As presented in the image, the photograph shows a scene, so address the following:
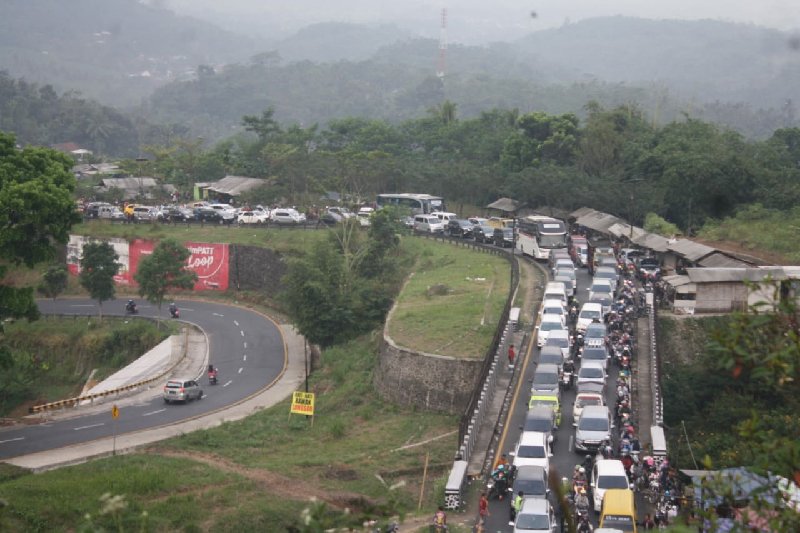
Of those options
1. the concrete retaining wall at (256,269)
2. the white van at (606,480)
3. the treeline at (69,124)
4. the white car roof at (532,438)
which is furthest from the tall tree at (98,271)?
the treeline at (69,124)

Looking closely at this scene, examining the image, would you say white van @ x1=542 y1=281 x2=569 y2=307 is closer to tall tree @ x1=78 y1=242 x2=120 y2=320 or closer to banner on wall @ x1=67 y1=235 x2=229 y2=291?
tall tree @ x1=78 y1=242 x2=120 y2=320

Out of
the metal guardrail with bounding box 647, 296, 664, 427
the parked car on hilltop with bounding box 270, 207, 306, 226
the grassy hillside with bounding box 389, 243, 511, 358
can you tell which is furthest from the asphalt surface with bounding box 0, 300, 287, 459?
the metal guardrail with bounding box 647, 296, 664, 427

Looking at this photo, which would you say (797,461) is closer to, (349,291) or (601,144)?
(349,291)

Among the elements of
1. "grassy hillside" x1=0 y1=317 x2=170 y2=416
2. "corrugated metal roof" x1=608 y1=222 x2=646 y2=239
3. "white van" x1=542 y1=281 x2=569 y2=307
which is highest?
"corrugated metal roof" x1=608 y1=222 x2=646 y2=239

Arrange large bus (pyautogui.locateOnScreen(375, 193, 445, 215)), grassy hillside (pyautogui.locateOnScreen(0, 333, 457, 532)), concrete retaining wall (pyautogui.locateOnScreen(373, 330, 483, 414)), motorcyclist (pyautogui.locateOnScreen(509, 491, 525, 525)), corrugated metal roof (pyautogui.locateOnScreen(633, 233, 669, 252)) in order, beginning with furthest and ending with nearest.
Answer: large bus (pyautogui.locateOnScreen(375, 193, 445, 215)), corrugated metal roof (pyautogui.locateOnScreen(633, 233, 669, 252)), concrete retaining wall (pyautogui.locateOnScreen(373, 330, 483, 414)), grassy hillside (pyautogui.locateOnScreen(0, 333, 457, 532)), motorcyclist (pyautogui.locateOnScreen(509, 491, 525, 525))

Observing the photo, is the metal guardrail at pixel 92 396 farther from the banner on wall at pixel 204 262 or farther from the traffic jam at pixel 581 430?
the traffic jam at pixel 581 430

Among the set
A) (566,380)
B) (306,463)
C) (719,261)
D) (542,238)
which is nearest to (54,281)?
(542,238)

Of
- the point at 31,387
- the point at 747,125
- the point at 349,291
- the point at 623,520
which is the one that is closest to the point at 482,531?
the point at 623,520
